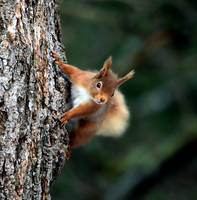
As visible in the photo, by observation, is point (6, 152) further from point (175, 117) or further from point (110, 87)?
point (175, 117)

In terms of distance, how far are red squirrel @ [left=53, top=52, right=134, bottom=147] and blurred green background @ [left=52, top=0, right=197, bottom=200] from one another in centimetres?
189

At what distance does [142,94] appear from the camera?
21.5 ft

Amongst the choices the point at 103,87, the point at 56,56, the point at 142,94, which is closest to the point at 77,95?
the point at 103,87

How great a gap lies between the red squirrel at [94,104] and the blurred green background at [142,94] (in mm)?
1889

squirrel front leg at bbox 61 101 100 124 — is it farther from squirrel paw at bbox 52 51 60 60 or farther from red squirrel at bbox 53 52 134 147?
squirrel paw at bbox 52 51 60 60

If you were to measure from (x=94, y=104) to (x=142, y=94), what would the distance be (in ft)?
12.8

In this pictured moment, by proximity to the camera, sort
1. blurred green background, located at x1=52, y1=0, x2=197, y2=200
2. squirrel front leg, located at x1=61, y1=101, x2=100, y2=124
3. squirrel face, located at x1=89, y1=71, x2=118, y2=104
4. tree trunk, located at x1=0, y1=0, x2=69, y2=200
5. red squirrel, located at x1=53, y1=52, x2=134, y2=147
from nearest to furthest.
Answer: tree trunk, located at x1=0, y1=0, x2=69, y2=200 < squirrel front leg, located at x1=61, y1=101, x2=100, y2=124 < red squirrel, located at x1=53, y1=52, x2=134, y2=147 < squirrel face, located at x1=89, y1=71, x2=118, y2=104 < blurred green background, located at x1=52, y1=0, x2=197, y2=200

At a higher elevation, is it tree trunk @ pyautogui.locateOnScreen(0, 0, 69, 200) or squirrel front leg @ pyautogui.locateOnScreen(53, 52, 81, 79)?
squirrel front leg @ pyautogui.locateOnScreen(53, 52, 81, 79)

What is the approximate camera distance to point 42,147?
219 centimetres

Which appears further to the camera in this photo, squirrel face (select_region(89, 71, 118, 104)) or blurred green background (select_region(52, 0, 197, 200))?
blurred green background (select_region(52, 0, 197, 200))

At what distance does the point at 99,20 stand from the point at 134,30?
481 millimetres

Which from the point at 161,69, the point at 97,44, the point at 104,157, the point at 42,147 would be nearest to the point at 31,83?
the point at 42,147

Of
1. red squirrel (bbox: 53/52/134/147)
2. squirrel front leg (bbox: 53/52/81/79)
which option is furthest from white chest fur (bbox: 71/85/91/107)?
squirrel front leg (bbox: 53/52/81/79)

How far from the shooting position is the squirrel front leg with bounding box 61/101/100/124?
2.33m
